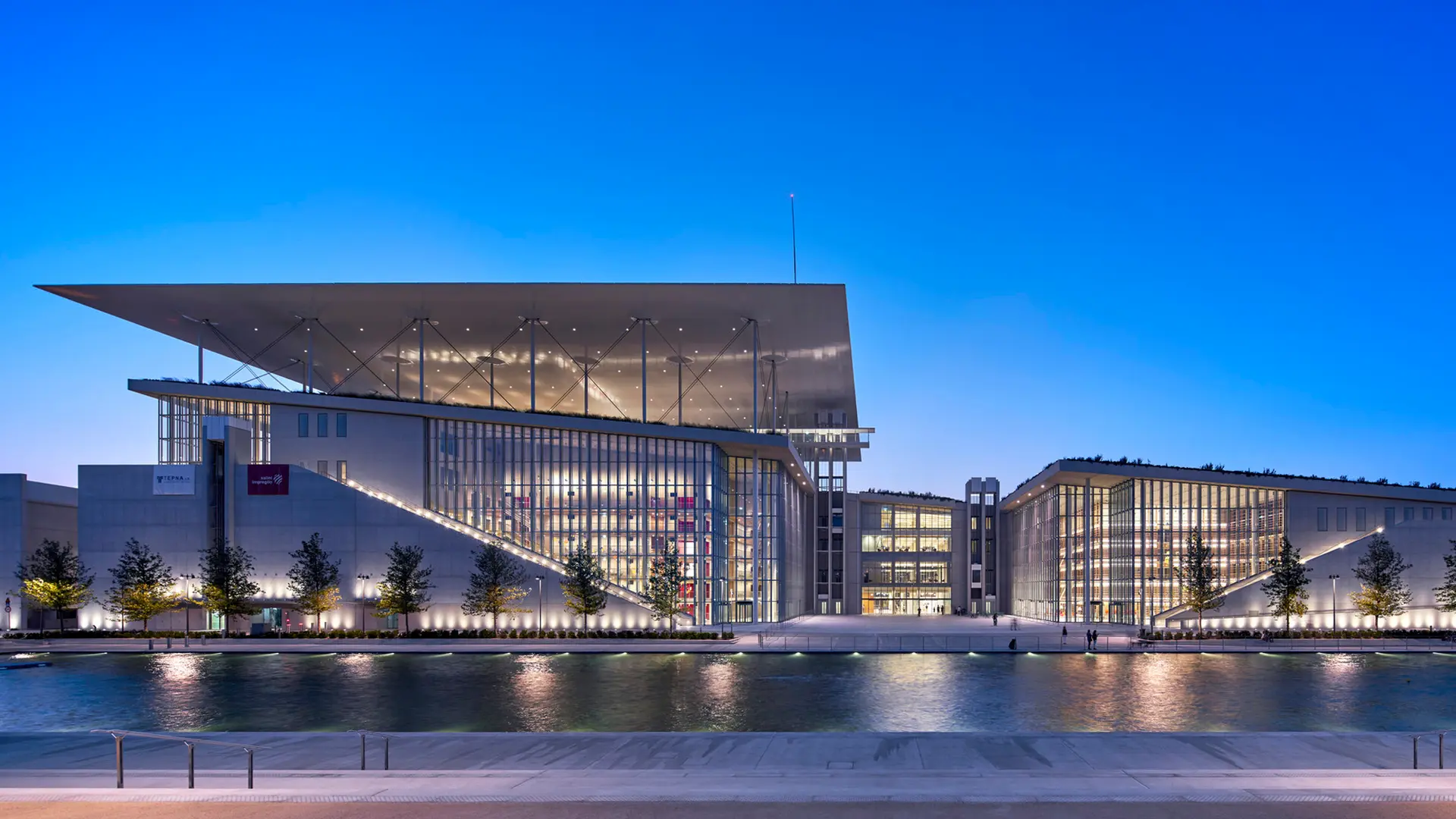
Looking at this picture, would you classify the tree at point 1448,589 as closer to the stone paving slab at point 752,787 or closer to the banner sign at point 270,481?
the stone paving slab at point 752,787

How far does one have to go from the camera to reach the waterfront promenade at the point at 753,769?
17000 millimetres

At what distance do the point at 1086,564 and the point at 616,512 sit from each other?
114 feet

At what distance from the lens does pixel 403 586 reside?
60906mm

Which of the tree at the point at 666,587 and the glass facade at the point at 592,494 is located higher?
the glass facade at the point at 592,494

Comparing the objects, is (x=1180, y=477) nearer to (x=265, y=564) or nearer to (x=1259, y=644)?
(x=1259, y=644)

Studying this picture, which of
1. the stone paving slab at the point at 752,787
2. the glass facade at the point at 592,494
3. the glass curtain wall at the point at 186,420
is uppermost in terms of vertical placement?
the glass curtain wall at the point at 186,420

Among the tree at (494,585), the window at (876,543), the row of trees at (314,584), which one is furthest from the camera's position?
the window at (876,543)

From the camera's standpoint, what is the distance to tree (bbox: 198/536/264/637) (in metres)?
61.6

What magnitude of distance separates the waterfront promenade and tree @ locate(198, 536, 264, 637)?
126 ft

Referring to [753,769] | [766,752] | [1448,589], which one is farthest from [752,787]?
[1448,589]

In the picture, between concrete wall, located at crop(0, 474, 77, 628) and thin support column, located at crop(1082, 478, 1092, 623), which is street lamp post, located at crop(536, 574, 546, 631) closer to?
concrete wall, located at crop(0, 474, 77, 628)

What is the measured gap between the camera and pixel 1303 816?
15578 mm

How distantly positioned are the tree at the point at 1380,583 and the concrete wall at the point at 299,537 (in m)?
42.0

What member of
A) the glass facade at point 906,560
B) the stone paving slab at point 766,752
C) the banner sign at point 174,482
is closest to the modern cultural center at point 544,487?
the banner sign at point 174,482
